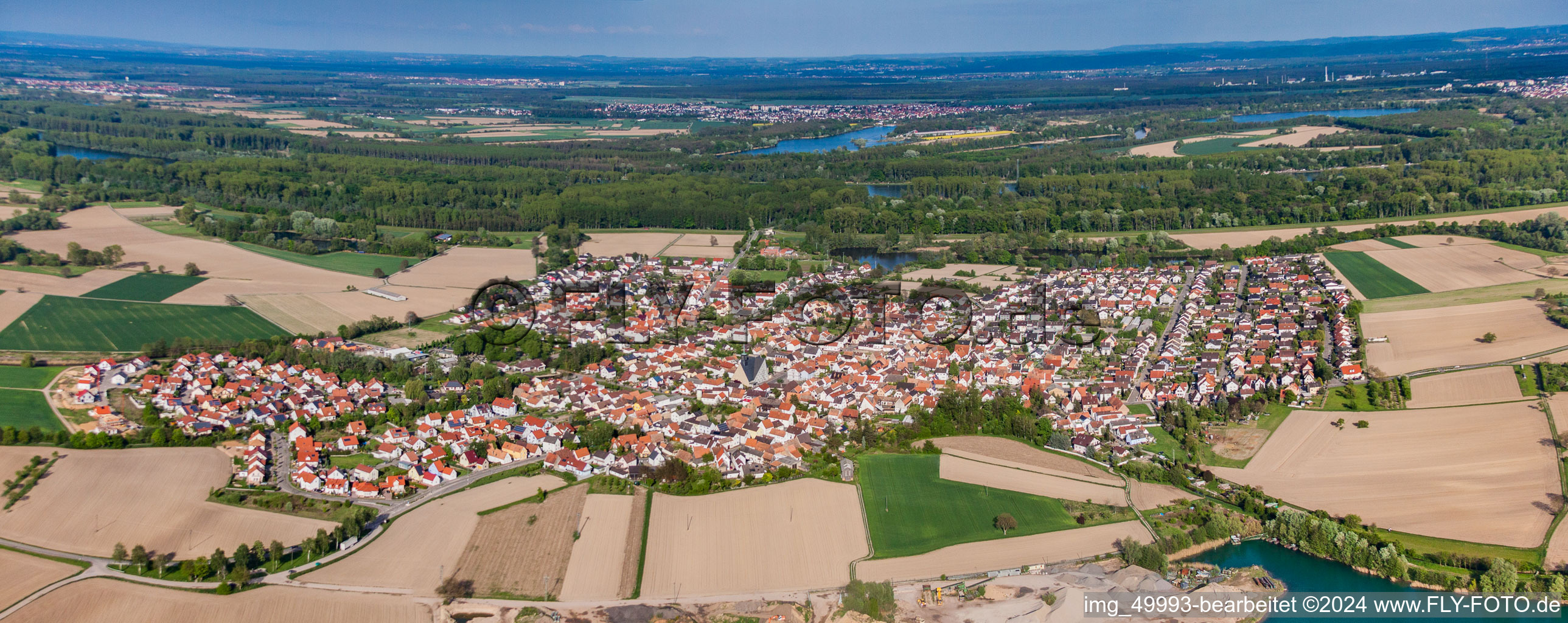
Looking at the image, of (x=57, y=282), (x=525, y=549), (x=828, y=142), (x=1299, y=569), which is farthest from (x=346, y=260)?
(x=828, y=142)

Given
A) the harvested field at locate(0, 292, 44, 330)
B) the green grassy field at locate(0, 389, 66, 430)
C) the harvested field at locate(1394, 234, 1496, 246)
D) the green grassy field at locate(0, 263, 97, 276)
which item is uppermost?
the harvested field at locate(1394, 234, 1496, 246)

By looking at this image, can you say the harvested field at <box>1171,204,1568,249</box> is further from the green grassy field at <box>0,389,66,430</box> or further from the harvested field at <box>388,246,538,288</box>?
the green grassy field at <box>0,389,66,430</box>

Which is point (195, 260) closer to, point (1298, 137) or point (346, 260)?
point (346, 260)

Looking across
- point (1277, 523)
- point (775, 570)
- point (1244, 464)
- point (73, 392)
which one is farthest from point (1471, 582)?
point (73, 392)

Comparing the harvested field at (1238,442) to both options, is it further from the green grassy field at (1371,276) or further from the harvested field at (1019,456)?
the green grassy field at (1371,276)

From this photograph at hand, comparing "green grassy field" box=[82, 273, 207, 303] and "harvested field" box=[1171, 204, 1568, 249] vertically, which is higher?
"harvested field" box=[1171, 204, 1568, 249]

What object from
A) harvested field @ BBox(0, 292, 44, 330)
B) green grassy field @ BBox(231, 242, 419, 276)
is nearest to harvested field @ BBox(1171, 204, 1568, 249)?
green grassy field @ BBox(231, 242, 419, 276)

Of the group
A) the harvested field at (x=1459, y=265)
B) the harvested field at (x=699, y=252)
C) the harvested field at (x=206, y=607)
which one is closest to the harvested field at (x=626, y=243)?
the harvested field at (x=699, y=252)
